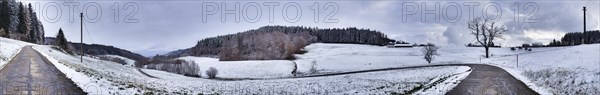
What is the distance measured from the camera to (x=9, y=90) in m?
13.8

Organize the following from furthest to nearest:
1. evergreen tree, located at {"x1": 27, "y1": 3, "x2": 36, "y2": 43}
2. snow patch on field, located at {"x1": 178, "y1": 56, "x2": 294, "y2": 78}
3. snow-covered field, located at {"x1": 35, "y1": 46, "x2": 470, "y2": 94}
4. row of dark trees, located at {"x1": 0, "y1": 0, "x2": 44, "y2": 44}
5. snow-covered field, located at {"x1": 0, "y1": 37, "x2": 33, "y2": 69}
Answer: evergreen tree, located at {"x1": 27, "y1": 3, "x2": 36, "y2": 43}
row of dark trees, located at {"x1": 0, "y1": 0, "x2": 44, "y2": 44}
snow patch on field, located at {"x1": 178, "y1": 56, "x2": 294, "y2": 78}
snow-covered field, located at {"x1": 0, "y1": 37, "x2": 33, "y2": 69}
snow-covered field, located at {"x1": 35, "y1": 46, "x2": 470, "y2": 94}

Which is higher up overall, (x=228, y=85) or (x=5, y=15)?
(x=5, y=15)

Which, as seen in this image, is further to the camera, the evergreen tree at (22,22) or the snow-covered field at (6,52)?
the evergreen tree at (22,22)

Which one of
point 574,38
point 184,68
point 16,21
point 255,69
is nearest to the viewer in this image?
point 255,69

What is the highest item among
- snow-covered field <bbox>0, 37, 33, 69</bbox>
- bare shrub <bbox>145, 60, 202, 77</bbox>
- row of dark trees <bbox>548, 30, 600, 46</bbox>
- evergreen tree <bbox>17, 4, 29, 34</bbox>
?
evergreen tree <bbox>17, 4, 29, 34</bbox>

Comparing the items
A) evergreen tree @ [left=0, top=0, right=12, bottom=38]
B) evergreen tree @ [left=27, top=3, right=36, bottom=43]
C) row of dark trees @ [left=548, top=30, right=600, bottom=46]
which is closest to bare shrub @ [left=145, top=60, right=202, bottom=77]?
evergreen tree @ [left=0, top=0, right=12, bottom=38]

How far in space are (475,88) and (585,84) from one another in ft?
13.7

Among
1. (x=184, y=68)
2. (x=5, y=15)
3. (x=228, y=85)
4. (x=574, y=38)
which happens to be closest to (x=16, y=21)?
(x=5, y=15)

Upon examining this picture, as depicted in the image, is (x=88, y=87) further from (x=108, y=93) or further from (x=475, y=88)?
(x=475, y=88)

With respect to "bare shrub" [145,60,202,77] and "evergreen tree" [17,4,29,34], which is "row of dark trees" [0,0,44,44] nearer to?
"evergreen tree" [17,4,29,34]

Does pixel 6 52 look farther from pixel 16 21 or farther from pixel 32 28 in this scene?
pixel 32 28

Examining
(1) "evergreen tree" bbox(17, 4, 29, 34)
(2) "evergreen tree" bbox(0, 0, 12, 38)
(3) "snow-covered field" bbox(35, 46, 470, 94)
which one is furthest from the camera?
(1) "evergreen tree" bbox(17, 4, 29, 34)

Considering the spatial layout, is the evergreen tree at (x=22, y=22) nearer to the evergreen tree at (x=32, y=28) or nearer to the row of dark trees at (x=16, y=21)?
the row of dark trees at (x=16, y=21)

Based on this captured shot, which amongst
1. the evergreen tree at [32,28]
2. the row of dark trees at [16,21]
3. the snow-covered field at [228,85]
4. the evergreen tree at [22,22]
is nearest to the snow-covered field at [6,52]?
the snow-covered field at [228,85]
